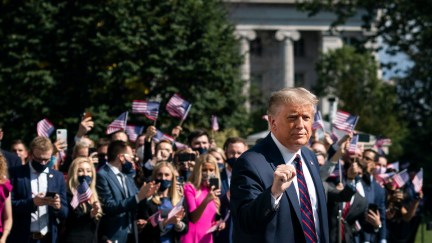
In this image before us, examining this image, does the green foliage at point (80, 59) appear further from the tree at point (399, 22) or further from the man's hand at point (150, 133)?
the man's hand at point (150, 133)

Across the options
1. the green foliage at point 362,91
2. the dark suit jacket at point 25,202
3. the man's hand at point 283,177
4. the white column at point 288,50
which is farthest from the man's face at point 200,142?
the white column at point 288,50

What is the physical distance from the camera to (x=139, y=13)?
30.5 meters

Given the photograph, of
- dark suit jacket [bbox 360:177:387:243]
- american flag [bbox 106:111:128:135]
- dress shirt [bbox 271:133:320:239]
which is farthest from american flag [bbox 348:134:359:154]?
dress shirt [bbox 271:133:320:239]

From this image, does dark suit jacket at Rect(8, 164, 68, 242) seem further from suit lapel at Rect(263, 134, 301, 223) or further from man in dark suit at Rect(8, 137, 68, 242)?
suit lapel at Rect(263, 134, 301, 223)

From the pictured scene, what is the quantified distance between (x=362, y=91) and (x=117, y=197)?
57944 millimetres

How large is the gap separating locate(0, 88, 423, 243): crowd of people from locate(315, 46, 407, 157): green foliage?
32.5 meters

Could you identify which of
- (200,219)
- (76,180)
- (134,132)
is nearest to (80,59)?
(134,132)

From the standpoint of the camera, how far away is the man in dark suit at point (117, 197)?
12.5 m

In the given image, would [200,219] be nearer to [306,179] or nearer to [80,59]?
[306,179]

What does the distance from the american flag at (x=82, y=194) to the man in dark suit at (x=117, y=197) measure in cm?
36

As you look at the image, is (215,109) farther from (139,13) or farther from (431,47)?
(431,47)

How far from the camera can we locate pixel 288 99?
23.9 feet

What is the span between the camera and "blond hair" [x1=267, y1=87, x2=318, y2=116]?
7.28 m

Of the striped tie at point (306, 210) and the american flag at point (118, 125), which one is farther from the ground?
the striped tie at point (306, 210)
